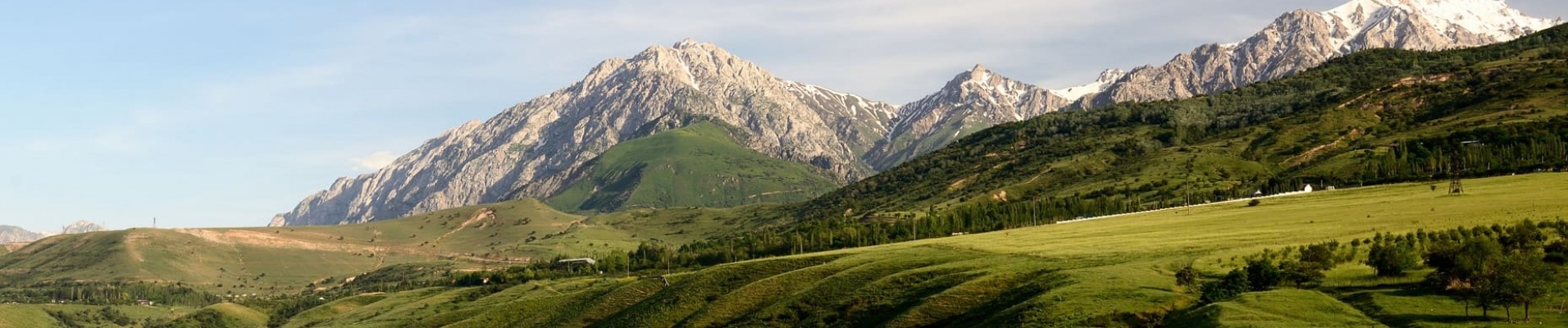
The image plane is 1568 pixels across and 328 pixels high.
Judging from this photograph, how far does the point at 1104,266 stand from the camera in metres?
129

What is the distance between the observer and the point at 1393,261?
102 m

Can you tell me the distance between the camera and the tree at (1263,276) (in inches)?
4146

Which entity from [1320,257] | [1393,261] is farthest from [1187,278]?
[1393,261]

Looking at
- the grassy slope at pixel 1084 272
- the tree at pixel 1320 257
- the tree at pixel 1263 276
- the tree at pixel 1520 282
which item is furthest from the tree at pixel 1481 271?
the tree at pixel 1263 276

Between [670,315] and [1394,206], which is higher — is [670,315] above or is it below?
below

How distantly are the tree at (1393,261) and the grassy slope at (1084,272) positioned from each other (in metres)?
2.24

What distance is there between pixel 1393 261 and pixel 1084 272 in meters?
31.3

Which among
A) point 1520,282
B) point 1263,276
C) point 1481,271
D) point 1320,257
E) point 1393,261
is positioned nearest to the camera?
point 1520,282

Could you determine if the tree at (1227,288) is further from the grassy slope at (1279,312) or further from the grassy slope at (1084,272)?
the grassy slope at (1279,312)

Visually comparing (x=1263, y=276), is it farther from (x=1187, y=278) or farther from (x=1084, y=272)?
(x=1084, y=272)

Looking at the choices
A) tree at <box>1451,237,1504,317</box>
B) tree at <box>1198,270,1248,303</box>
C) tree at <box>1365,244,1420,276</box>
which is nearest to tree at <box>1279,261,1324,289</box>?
tree at <box>1198,270,1248,303</box>

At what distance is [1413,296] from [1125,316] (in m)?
22.7

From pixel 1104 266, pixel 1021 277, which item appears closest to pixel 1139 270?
pixel 1104 266

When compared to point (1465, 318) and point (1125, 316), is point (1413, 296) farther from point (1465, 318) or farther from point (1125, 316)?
point (1125, 316)
